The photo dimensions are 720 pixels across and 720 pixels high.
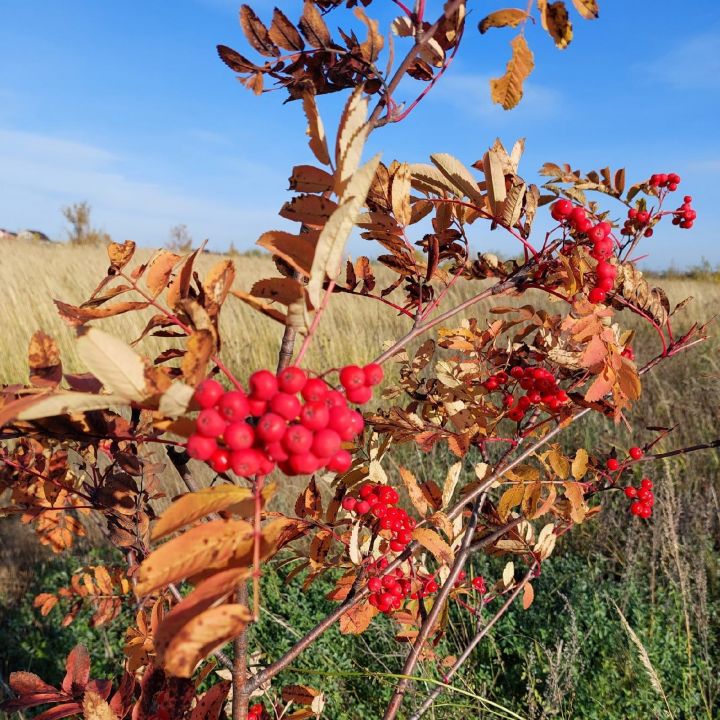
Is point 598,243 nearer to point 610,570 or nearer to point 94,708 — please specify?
point 94,708

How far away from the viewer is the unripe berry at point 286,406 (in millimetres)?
379

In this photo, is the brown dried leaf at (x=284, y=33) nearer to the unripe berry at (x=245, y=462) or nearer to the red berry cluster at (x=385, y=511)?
the unripe berry at (x=245, y=462)

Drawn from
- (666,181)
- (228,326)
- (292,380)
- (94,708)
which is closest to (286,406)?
(292,380)

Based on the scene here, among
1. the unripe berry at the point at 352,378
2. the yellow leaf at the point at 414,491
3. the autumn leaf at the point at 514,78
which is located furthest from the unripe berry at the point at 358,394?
the yellow leaf at the point at 414,491

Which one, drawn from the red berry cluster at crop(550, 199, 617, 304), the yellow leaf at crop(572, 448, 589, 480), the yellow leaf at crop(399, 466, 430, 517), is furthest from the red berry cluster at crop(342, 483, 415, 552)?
the red berry cluster at crop(550, 199, 617, 304)

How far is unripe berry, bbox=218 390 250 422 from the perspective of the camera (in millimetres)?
379

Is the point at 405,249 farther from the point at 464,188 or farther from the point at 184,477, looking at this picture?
the point at 184,477

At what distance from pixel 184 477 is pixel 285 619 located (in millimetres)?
1712

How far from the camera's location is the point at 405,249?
0.74 m

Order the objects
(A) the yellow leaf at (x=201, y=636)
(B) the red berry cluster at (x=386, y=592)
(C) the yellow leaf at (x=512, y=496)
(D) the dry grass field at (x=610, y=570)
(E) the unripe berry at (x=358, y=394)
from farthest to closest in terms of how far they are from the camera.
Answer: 1. (D) the dry grass field at (x=610, y=570)
2. (C) the yellow leaf at (x=512, y=496)
3. (B) the red berry cluster at (x=386, y=592)
4. (E) the unripe berry at (x=358, y=394)
5. (A) the yellow leaf at (x=201, y=636)

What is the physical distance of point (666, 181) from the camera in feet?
3.32

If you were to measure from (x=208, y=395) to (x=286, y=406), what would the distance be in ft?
0.17

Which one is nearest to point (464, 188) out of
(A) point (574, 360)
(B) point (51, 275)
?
(A) point (574, 360)

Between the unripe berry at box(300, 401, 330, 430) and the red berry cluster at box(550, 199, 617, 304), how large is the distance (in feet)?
1.55
